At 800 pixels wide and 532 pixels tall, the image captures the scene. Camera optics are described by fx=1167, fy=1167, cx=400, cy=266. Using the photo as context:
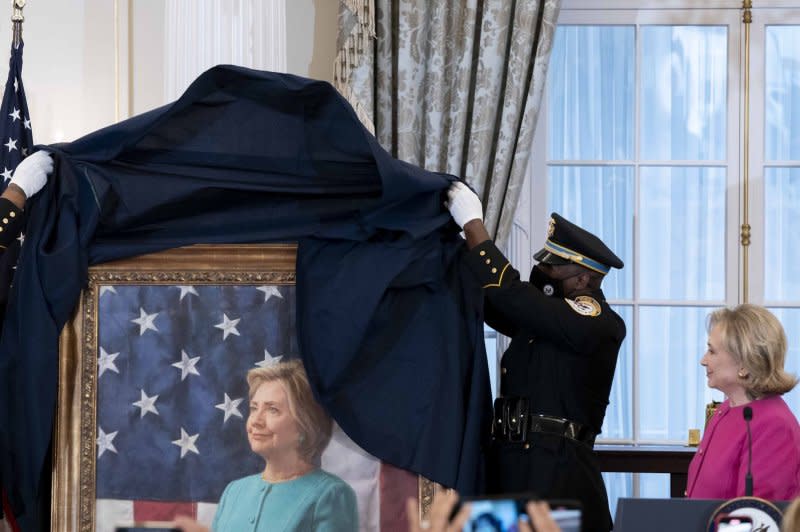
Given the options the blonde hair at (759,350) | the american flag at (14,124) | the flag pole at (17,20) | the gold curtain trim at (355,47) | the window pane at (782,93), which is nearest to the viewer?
the blonde hair at (759,350)

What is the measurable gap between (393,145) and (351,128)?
70.2 inches

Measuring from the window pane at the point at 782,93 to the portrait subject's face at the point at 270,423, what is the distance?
298cm

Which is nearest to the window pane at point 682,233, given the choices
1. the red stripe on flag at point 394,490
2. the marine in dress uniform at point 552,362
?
the marine in dress uniform at point 552,362

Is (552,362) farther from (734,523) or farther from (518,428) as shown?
(734,523)

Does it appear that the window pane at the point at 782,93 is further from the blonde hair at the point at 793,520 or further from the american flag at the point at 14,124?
the blonde hair at the point at 793,520

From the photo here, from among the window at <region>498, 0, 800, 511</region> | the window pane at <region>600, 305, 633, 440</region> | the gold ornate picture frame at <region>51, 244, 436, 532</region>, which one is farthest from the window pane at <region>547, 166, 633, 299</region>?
the gold ornate picture frame at <region>51, 244, 436, 532</region>

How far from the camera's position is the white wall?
5203 mm

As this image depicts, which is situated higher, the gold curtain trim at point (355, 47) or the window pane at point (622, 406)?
the gold curtain trim at point (355, 47)

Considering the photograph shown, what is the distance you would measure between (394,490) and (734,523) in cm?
117

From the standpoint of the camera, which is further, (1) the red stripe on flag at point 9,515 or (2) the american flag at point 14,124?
(2) the american flag at point 14,124

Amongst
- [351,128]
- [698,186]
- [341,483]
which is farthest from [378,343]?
[698,186]

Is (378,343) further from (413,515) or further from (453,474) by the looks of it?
(413,515)

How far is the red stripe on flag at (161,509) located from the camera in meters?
3.38

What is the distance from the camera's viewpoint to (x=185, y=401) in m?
3.41
